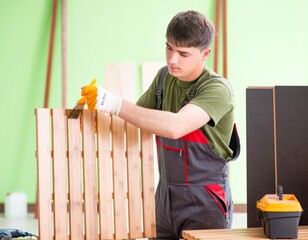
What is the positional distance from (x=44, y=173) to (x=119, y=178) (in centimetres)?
31

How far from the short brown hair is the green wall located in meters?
3.79

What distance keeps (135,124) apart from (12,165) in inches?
167


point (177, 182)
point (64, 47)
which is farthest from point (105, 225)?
point (64, 47)

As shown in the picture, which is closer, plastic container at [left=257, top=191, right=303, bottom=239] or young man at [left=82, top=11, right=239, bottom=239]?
plastic container at [left=257, top=191, right=303, bottom=239]

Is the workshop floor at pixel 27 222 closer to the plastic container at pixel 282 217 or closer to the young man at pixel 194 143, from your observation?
the young man at pixel 194 143

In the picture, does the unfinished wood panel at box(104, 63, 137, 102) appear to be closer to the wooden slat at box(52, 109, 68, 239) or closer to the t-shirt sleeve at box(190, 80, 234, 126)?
the t-shirt sleeve at box(190, 80, 234, 126)

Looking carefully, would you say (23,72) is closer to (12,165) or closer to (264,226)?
(12,165)

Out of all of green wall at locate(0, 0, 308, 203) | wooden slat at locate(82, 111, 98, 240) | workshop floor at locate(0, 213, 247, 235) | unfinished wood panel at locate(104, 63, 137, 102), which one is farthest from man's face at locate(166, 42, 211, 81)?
green wall at locate(0, 0, 308, 203)

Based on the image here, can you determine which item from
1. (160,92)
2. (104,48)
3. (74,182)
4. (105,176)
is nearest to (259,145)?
(160,92)

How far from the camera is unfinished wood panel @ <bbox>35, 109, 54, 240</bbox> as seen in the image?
2.39m

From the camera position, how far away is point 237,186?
6473 millimetres

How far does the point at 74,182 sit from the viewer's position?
2479 millimetres

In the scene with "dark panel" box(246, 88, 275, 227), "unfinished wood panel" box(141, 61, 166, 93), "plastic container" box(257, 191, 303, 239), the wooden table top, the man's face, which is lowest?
the wooden table top

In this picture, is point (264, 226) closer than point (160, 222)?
Yes
